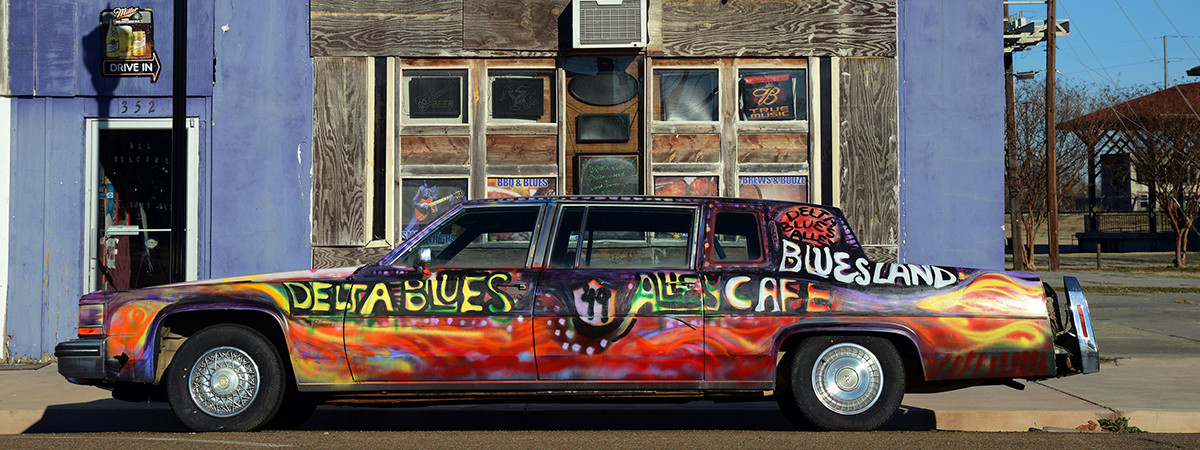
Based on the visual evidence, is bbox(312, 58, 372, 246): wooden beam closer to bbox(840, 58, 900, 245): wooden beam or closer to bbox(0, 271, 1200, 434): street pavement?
bbox(0, 271, 1200, 434): street pavement

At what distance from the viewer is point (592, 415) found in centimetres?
812

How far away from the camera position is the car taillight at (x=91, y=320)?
6.91m

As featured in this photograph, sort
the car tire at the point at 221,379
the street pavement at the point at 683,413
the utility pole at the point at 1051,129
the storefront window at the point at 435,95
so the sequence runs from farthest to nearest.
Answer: the utility pole at the point at 1051,129 < the storefront window at the point at 435,95 < the street pavement at the point at 683,413 < the car tire at the point at 221,379

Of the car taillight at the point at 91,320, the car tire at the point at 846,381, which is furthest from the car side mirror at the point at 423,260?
the car tire at the point at 846,381

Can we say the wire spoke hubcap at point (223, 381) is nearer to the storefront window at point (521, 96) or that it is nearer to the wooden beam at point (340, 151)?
the wooden beam at point (340, 151)

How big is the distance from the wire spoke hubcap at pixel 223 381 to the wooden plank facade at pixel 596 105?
15.6 feet

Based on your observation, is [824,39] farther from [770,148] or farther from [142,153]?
[142,153]

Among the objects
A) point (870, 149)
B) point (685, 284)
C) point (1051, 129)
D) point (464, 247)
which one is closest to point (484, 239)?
point (464, 247)

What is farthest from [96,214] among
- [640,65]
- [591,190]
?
[640,65]

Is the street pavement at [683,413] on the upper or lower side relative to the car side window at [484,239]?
lower

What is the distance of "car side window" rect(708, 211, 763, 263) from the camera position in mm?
7004

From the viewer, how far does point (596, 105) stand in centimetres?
1184

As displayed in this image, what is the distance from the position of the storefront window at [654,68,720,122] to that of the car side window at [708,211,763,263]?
488cm

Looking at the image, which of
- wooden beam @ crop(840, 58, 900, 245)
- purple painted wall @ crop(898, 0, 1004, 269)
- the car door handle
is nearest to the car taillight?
the car door handle
